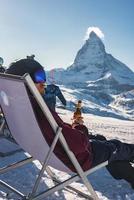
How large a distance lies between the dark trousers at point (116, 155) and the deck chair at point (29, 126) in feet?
0.95

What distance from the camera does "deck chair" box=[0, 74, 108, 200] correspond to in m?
3.35

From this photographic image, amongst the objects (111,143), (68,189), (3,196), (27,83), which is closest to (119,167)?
(111,143)

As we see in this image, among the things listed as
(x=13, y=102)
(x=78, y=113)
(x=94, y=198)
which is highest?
(x=13, y=102)

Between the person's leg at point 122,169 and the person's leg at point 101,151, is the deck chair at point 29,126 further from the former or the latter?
the person's leg at point 122,169

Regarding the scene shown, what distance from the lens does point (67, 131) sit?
12.0 feet

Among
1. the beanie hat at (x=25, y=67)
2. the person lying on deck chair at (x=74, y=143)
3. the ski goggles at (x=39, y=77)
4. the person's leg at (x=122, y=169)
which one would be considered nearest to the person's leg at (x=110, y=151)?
the person lying on deck chair at (x=74, y=143)

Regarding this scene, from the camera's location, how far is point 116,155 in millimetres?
4066

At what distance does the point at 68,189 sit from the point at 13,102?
1.60 metres

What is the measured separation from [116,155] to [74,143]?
63 cm

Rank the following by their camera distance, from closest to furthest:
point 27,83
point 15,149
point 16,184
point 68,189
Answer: point 27,83 → point 68,189 → point 16,184 → point 15,149

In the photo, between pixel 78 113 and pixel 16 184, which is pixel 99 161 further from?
pixel 78 113

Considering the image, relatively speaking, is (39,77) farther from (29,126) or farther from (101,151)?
(101,151)

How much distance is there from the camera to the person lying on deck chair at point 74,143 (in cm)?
362

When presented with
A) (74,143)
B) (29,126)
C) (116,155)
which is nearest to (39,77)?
(29,126)
